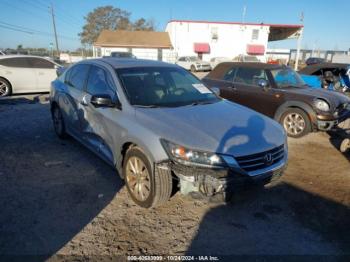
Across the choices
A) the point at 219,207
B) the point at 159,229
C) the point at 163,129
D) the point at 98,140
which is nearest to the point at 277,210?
the point at 219,207

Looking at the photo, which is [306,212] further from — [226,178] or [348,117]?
Result: [348,117]

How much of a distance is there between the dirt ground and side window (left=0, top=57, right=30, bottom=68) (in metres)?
7.05

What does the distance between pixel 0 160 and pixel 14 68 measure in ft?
23.1

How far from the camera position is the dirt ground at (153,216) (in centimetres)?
276

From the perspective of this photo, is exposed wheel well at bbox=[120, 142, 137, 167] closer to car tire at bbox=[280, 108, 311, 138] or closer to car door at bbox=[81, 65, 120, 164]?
car door at bbox=[81, 65, 120, 164]

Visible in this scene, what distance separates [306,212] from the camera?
11.1 feet

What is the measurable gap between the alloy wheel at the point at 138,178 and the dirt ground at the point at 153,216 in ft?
0.67

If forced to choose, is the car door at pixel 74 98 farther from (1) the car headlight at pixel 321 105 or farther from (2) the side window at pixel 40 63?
(2) the side window at pixel 40 63

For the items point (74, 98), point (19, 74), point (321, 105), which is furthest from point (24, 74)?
point (321, 105)

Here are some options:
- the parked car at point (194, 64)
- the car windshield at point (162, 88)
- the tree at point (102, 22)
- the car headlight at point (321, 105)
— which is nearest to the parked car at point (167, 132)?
the car windshield at point (162, 88)

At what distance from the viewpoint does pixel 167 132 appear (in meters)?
2.95

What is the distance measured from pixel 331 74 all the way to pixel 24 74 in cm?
1111

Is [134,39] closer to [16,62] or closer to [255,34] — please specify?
[255,34]

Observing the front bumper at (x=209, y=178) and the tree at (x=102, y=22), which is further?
the tree at (x=102, y=22)
